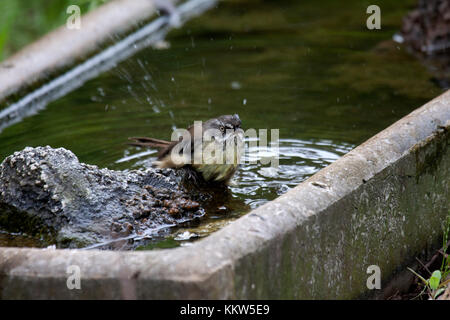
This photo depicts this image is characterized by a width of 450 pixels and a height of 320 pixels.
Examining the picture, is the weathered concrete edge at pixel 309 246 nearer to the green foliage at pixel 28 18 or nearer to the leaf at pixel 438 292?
the leaf at pixel 438 292

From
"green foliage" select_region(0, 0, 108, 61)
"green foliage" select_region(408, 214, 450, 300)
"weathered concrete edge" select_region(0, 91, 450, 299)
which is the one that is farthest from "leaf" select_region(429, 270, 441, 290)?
"green foliage" select_region(0, 0, 108, 61)

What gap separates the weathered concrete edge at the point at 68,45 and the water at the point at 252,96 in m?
0.20

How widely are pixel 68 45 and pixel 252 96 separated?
49.2 inches

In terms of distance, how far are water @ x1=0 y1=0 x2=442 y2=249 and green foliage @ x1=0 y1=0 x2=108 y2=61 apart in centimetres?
81

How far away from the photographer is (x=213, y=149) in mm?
3002

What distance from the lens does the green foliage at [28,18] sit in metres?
5.46

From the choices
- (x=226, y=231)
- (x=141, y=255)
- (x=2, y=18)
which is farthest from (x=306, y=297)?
(x=2, y=18)

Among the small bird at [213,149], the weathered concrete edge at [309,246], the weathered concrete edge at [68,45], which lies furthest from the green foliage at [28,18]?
the weathered concrete edge at [309,246]

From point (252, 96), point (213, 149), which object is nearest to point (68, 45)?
point (252, 96)

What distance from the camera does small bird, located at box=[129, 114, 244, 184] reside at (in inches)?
117

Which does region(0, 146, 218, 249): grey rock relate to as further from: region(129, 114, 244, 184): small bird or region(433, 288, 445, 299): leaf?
region(433, 288, 445, 299): leaf

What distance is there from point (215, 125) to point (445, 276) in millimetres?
1071

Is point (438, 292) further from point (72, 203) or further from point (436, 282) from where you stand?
point (72, 203)
